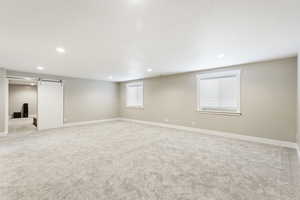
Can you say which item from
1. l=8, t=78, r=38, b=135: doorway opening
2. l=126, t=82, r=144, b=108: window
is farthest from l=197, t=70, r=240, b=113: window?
l=8, t=78, r=38, b=135: doorway opening

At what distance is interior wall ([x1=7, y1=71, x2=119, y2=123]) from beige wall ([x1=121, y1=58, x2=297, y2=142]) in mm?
4210

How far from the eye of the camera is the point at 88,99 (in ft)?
23.5

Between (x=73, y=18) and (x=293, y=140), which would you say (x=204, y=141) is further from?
(x=73, y=18)

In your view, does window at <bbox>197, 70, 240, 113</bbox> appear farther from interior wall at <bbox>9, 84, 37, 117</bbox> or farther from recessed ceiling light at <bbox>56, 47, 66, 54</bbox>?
interior wall at <bbox>9, 84, 37, 117</bbox>

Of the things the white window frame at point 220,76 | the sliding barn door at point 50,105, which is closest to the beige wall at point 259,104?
the white window frame at point 220,76

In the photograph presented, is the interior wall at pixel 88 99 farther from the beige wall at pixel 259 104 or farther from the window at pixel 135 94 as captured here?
the beige wall at pixel 259 104

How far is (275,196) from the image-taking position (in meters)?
1.75

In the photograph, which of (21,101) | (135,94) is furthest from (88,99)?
(21,101)

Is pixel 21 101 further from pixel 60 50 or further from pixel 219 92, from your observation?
pixel 219 92

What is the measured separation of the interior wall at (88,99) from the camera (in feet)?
21.3

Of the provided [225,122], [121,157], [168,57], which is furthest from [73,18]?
[225,122]

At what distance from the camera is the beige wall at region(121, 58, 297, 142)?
357 centimetres

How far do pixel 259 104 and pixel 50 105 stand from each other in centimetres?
782

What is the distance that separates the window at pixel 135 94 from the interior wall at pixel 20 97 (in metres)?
7.95
